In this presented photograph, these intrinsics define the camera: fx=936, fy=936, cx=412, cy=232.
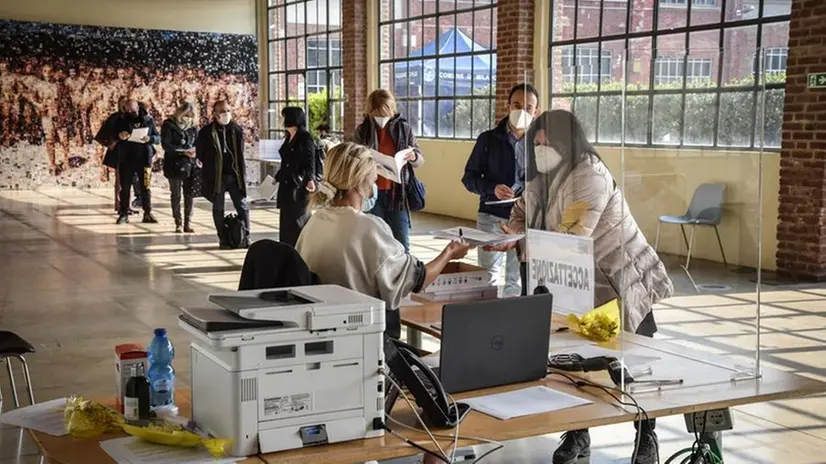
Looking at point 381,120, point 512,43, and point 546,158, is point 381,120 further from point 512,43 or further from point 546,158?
point 512,43

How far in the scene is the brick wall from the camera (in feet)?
36.2

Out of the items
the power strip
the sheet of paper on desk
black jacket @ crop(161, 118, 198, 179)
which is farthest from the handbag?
the sheet of paper on desk

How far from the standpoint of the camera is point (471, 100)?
12664 mm

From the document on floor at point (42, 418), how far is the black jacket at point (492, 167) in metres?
3.52

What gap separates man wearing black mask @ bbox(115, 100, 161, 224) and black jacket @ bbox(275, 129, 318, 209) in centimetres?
463

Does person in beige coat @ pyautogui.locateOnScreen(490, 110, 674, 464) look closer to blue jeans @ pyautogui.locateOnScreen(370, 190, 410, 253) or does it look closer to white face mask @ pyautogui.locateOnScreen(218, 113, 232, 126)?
blue jeans @ pyautogui.locateOnScreen(370, 190, 410, 253)

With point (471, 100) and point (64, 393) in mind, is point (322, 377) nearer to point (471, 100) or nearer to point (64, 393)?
point (64, 393)

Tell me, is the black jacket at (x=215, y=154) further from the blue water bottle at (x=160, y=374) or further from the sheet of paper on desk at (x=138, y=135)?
the blue water bottle at (x=160, y=374)

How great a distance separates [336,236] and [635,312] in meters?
1.10

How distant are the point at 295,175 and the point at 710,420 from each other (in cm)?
536

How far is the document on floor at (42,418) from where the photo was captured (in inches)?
96.0

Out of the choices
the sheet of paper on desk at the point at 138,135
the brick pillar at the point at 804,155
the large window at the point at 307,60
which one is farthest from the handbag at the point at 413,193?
the large window at the point at 307,60

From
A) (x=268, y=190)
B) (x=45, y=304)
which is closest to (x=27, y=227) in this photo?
(x=268, y=190)

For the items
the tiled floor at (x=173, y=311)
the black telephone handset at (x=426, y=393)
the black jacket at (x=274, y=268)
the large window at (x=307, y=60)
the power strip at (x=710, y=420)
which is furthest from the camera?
the large window at (x=307, y=60)
